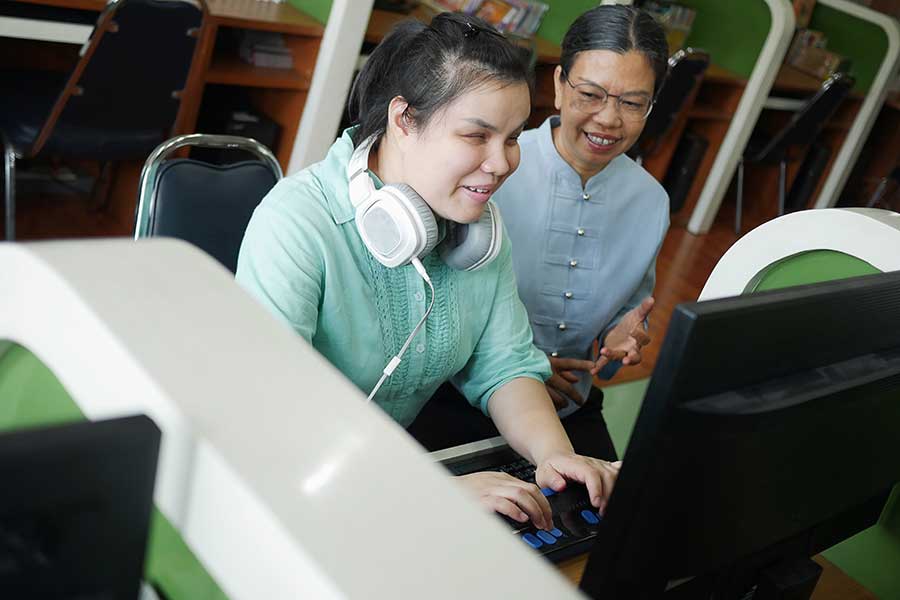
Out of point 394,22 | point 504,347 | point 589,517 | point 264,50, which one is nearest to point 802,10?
point 394,22

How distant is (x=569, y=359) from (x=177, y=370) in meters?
1.37

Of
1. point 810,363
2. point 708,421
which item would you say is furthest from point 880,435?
point 708,421

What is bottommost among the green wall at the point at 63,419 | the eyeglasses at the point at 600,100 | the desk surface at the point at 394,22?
the desk surface at the point at 394,22

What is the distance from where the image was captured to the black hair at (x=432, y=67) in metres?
1.31

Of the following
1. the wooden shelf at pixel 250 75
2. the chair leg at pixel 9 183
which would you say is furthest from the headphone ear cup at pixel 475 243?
the wooden shelf at pixel 250 75

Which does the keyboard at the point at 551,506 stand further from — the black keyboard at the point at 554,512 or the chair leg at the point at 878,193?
the chair leg at the point at 878,193

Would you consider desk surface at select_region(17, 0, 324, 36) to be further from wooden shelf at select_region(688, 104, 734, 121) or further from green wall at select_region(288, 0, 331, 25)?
wooden shelf at select_region(688, 104, 734, 121)

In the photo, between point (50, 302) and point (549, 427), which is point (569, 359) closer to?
point (549, 427)

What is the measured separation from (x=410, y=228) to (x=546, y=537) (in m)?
0.41

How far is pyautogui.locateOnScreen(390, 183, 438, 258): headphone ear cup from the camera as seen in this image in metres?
1.24

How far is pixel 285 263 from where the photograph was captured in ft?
4.07

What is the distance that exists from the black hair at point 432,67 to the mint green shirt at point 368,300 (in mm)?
80

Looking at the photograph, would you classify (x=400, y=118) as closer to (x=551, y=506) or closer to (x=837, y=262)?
(x=551, y=506)

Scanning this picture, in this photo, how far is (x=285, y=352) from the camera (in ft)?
1.74
